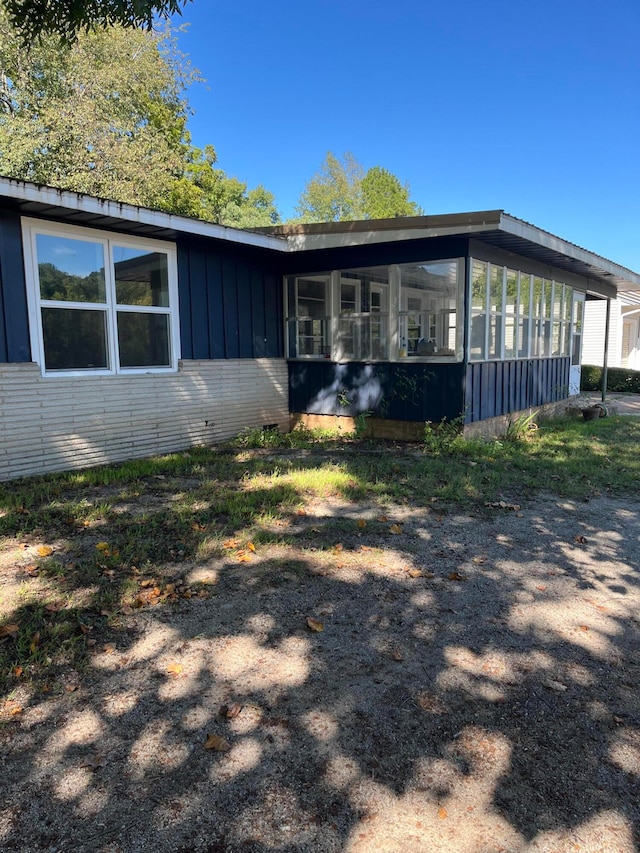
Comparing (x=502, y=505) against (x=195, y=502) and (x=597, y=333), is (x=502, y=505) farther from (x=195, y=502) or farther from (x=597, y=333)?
(x=597, y=333)

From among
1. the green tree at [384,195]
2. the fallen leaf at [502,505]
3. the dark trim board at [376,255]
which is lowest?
the fallen leaf at [502,505]

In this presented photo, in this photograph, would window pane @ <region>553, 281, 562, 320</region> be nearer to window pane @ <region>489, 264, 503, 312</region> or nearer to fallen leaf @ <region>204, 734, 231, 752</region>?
window pane @ <region>489, 264, 503, 312</region>

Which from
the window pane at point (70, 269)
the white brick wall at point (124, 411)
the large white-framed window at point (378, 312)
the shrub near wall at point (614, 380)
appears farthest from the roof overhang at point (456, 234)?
the shrub near wall at point (614, 380)

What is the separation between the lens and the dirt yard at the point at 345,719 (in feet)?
6.07

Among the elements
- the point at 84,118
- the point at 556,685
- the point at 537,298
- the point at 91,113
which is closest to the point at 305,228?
the point at 537,298

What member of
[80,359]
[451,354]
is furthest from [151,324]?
[451,354]

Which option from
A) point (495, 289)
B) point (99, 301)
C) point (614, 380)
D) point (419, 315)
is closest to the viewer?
point (99, 301)

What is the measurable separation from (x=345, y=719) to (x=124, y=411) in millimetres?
5890

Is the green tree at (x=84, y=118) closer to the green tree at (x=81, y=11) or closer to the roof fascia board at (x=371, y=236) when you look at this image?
the roof fascia board at (x=371, y=236)

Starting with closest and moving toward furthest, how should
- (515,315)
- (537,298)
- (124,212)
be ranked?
(124,212) < (515,315) < (537,298)

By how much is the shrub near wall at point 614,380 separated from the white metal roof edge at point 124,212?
14.9 metres

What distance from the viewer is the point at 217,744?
221 cm

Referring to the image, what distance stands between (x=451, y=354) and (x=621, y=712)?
6.57 m

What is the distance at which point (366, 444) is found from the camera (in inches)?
347
